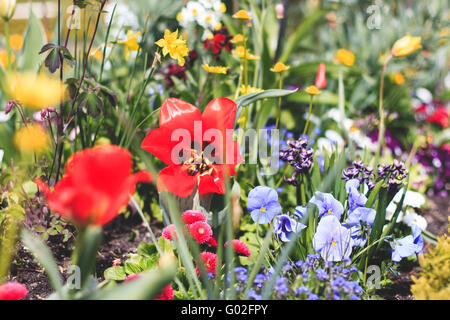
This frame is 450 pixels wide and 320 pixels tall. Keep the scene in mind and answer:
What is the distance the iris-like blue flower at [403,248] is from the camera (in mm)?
1309

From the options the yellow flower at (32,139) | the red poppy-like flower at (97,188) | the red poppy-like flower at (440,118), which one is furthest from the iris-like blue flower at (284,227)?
the red poppy-like flower at (440,118)

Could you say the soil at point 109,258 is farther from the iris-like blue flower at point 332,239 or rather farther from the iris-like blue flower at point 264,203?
the iris-like blue flower at point 264,203

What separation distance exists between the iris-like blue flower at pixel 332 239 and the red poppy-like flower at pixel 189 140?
334 millimetres

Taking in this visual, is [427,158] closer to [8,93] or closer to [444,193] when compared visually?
[444,193]

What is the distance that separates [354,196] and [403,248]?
0.75ft

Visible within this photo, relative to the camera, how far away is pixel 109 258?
150cm

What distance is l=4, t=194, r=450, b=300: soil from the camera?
1.31 meters

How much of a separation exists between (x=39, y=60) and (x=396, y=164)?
5.08 feet

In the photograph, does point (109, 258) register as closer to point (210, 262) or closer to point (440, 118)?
point (210, 262)

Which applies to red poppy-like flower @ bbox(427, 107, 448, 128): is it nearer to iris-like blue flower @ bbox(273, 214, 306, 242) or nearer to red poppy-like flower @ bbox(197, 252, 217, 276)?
iris-like blue flower @ bbox(273, 214, 306, 242)

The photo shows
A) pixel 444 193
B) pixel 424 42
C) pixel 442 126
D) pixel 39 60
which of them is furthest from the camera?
pixel 424 42

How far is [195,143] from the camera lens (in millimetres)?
1336

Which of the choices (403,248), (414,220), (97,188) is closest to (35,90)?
A: (97,188)
